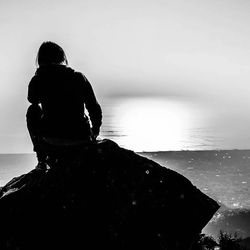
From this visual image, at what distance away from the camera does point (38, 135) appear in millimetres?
4836

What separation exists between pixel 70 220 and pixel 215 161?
19516 cm

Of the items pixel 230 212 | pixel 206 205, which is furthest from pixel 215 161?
pixel 206 205

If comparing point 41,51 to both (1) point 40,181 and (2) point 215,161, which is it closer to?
(1) point 40,181

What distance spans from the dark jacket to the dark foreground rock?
58cm

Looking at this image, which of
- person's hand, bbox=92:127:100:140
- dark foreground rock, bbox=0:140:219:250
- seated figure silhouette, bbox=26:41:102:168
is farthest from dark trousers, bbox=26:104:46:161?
person's hand, bbox=92:127:100:140

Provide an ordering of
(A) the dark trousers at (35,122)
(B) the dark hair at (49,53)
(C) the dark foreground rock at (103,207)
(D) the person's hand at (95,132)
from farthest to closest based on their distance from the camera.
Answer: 1. (D) the person's hand at (95,132)
2. (A) the dark trousers at (35,122)
3. (B) the dark hair at (49,53)
4. (C) the dark foreground rock at (103,207)

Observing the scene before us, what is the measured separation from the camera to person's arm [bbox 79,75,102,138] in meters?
4.82

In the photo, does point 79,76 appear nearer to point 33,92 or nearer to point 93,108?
point 93,108

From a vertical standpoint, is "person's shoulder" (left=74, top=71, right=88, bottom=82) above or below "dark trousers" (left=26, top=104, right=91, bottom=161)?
above

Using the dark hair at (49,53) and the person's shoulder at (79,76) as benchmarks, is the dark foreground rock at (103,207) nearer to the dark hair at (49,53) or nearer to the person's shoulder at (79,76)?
the person's shoulder at (79,76)

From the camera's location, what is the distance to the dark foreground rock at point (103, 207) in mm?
3842

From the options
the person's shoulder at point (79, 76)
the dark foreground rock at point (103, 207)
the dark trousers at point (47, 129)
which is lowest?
the dark foreground rock at point (103, 207)

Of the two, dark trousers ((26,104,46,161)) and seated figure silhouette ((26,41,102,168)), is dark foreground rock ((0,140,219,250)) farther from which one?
dark trousers ((26,104,46,161))

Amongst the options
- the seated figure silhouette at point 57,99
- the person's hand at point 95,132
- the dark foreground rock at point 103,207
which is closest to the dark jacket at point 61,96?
the seated figure silhouette at point 57,99
